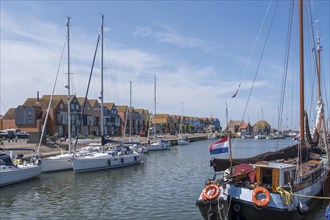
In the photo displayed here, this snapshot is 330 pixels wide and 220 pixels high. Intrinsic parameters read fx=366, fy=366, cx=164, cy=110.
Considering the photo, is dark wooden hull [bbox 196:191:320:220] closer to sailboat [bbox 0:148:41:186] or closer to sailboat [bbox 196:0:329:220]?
sailboat [bbox 196:0:329:220]

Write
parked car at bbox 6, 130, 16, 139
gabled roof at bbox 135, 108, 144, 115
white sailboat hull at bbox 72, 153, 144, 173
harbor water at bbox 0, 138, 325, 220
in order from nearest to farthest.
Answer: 1. harbor water at bbox 0, 138, 325, 220
2. white sailboat hull at bbox 72, 153, 144, 173
3. parked car at bbox 6, 130, 16, 139
4. gabled roof at bbox 135, 108, 144, 115

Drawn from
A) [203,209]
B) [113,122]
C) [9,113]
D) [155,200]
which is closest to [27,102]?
[9,113]

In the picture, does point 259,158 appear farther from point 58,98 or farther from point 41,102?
point 41,102

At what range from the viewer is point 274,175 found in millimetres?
17453

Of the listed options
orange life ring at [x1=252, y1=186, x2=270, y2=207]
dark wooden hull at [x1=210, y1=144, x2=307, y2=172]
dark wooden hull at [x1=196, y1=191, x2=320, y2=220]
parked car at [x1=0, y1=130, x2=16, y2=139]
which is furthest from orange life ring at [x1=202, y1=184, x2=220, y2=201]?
parked car at [x1=0, y1=130, x2=16, y2=139]

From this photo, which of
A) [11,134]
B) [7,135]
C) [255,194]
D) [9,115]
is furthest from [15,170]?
[9,115]

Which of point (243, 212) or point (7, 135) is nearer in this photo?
point (243, 212)

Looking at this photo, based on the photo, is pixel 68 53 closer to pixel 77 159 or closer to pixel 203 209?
pixel 77 159

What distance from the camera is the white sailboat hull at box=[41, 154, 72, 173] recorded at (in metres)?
40.3

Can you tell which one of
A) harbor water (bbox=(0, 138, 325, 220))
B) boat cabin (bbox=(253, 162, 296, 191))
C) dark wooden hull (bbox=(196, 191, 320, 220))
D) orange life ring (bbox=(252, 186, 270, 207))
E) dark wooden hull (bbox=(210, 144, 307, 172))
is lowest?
harbor water (bbox=(0, 138, 325, 220))

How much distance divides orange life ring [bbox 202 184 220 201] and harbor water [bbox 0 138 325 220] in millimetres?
5027

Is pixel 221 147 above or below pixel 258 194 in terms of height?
above

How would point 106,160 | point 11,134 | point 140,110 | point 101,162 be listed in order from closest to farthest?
point 101,162
point 106,160
point 11,134
point 140,110

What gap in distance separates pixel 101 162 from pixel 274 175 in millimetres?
28934
